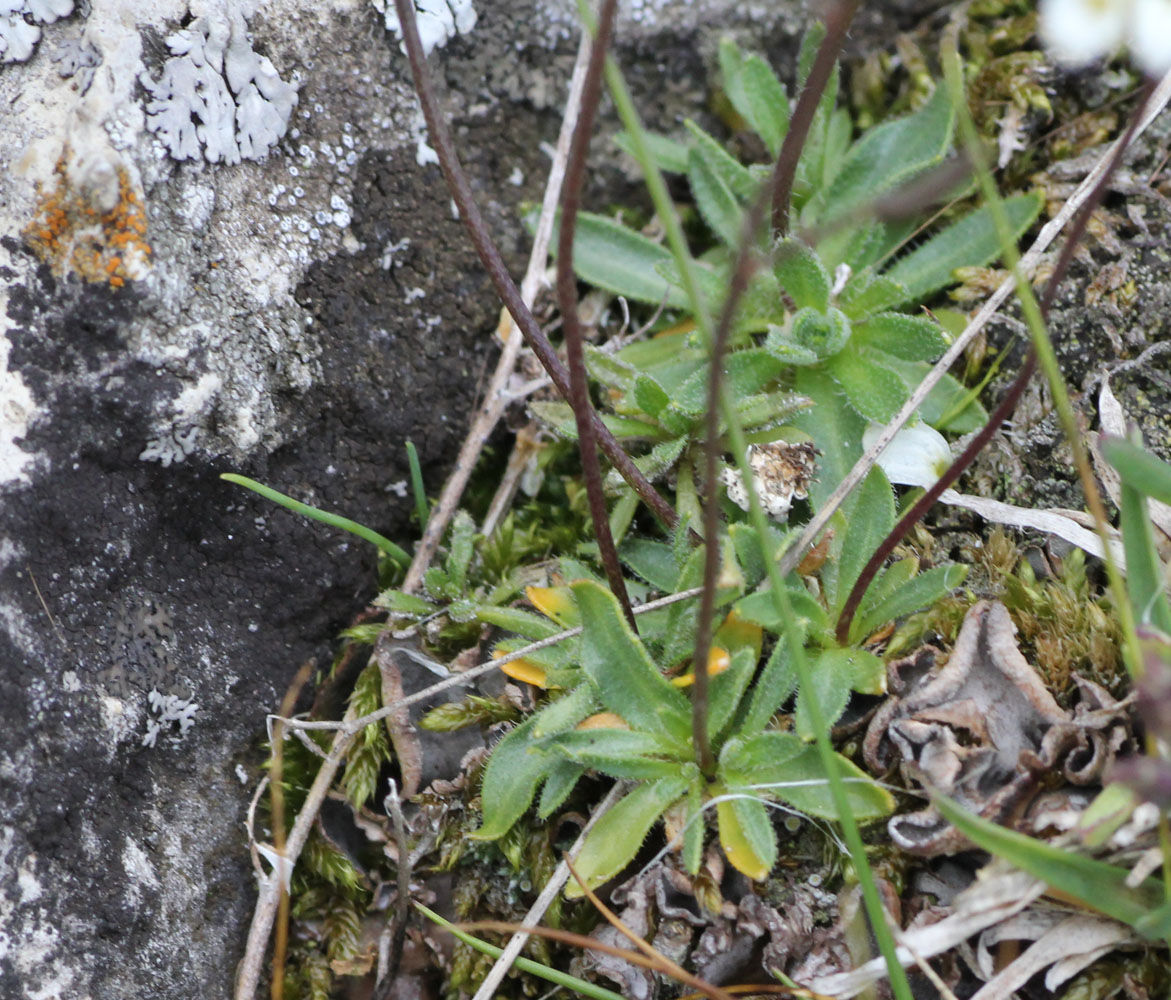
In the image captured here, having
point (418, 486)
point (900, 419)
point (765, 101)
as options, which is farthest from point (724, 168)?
point (418, 486)

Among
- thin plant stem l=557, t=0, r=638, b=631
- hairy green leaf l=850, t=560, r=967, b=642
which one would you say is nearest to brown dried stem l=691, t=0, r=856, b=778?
thin plant stem l=557, t=0, r=638, b=631

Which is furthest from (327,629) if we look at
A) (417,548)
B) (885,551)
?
(885,551)

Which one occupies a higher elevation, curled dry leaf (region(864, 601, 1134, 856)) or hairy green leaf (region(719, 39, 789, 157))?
hairy green leaf (region(719, 39, 789, 157))

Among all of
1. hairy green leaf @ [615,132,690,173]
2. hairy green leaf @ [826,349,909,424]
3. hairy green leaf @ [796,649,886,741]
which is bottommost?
hairy green leaf @ [796,649,886,741]

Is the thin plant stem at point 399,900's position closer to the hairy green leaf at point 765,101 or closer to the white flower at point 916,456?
the white flower at point 916,456

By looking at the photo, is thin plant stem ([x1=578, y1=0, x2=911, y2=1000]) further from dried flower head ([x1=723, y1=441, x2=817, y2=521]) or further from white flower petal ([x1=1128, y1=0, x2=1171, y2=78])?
white flower petal ([x1=1128, y1=0, x2=1171, y2=78])

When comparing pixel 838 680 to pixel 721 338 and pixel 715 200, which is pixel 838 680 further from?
pixel 715 200

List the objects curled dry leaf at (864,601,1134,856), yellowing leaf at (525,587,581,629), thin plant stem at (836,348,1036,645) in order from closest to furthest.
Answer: thin plant stem at (836,348,1036,645)
curled dry leaf at (864,601,1134,856)
yellowing leaf at (525,587,581,629)

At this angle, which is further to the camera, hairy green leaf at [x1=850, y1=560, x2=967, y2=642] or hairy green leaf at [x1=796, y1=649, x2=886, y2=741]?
hairy green leaf at [x1=850, y1=560, x2=967, y2=642]

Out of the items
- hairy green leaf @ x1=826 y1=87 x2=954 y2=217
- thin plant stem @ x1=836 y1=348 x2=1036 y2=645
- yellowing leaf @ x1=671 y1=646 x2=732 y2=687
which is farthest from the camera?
hairy green leaf @ x1=826 y1=87 x2=954 y2=217
